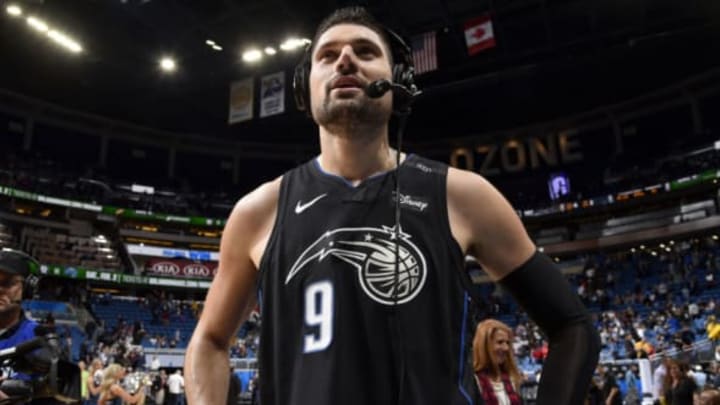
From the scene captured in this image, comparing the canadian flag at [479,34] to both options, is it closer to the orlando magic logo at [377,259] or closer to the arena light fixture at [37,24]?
the arena light fixture at [37,24]

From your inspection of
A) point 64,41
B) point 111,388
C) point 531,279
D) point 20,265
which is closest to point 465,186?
point 531,279

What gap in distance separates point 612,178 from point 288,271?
34744 mm

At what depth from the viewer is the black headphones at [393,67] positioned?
1.66 metres

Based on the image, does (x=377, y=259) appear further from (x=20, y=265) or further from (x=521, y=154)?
(x=521, y=154)

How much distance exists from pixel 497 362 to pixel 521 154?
33551mm

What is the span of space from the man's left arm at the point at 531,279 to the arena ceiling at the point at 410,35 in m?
23.8

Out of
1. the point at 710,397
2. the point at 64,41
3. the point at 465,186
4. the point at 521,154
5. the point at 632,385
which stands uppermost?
the point at 64,41

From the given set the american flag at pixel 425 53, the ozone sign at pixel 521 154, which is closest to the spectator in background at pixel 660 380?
the american flag at pixel 425 53

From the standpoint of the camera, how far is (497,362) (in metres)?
3.94

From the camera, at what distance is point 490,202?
1.42 m

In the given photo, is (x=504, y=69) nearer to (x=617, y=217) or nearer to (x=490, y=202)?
(x=617, y=217)

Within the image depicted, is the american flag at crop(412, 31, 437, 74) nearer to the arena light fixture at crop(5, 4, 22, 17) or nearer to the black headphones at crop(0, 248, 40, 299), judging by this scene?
the arena light fixture at crop(5, 4, 22, 17)

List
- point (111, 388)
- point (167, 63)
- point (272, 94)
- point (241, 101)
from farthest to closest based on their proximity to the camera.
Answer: point (167, 63), point (241, 101), point (272, 94), point (111, 388)

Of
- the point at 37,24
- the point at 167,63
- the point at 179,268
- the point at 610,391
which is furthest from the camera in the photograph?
the point at 179,268
